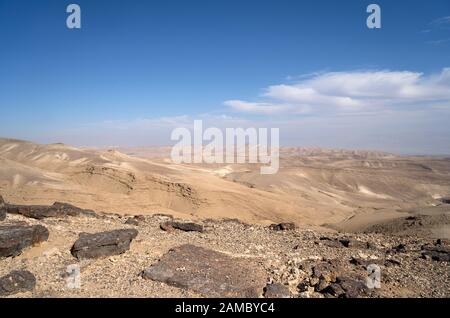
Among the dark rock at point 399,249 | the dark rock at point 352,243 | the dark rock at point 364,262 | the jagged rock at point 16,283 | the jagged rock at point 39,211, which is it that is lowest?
the dark rock at point 399,249

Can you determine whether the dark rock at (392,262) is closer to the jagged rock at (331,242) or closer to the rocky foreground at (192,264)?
the rocky foreground at (192,264)

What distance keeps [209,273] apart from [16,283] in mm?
3053

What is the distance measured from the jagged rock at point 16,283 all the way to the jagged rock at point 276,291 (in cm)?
369

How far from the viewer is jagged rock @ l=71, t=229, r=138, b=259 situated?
6.93 m

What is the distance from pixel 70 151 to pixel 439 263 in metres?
30.4

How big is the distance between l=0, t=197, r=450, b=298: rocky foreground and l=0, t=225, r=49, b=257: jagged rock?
17 mm

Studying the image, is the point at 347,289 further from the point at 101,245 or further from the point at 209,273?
the point at 101,245

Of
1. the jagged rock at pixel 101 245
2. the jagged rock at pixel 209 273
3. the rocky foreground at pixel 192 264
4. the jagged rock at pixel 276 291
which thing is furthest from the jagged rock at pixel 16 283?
the jagged rock at pixel 276 291

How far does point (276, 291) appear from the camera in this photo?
19.7ft

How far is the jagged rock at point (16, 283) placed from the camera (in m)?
5.43

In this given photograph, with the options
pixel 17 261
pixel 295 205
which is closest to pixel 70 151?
pixel 295 205

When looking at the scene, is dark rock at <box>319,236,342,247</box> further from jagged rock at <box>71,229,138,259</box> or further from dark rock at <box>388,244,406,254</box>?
jagged rock at <box>71,229,138,259</box>
